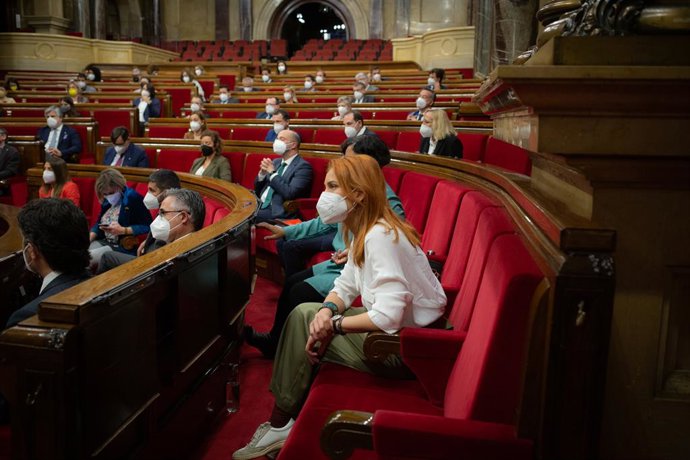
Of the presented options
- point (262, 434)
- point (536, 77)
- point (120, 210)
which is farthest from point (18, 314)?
point (120, 210)

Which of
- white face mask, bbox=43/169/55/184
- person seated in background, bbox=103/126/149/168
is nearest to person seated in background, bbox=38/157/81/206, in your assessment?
white face mask, bbox=43/169/55/184

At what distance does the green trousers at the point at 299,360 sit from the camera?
1.50 m

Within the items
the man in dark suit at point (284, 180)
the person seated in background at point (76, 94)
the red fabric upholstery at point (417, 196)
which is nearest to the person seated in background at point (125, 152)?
the man in dark suit at point (284, 180)

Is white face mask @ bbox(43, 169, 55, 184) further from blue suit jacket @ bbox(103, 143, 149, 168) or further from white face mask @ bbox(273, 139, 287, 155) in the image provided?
white face mask @ bbox(273, 139, 287, 155)

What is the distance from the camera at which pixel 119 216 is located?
2936 millimetres

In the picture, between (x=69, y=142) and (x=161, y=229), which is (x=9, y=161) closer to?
(x=69, y=142)

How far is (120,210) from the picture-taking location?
294cm

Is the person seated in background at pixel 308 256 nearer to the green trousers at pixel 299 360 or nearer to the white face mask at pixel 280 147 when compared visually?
the green trousers at pixel 299 360

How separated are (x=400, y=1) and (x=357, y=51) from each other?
1516mm

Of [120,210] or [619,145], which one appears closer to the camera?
[619,145]

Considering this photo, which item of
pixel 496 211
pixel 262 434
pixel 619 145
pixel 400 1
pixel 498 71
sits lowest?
pixel 262 434

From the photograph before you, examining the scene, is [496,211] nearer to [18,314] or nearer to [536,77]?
[536,77]

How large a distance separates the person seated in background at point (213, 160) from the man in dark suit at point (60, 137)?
2031 mm

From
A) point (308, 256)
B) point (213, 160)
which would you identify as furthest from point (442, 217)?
point (213, 160)
